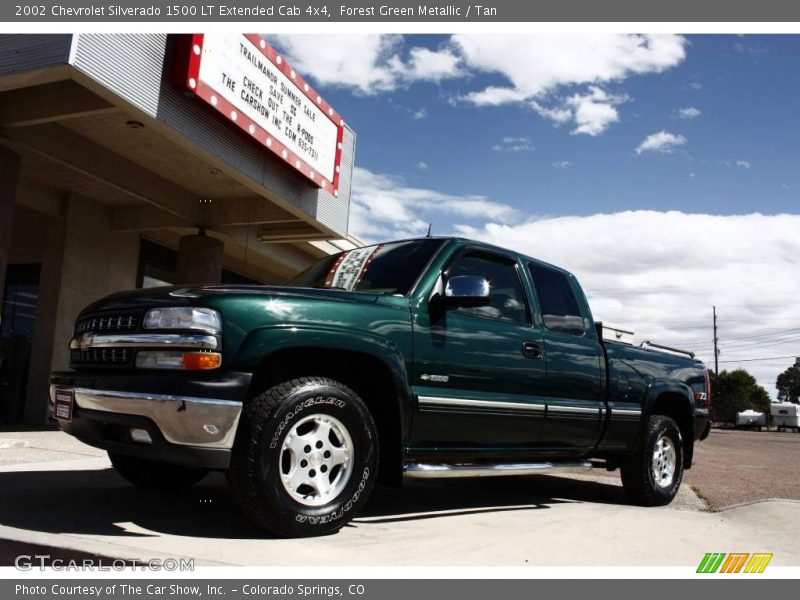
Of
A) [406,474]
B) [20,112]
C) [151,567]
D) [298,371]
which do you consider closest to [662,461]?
[406,474]

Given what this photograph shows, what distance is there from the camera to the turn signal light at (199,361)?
3418 millimetres

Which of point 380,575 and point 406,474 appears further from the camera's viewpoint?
point 406,474

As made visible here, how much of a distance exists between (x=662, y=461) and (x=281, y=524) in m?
4.18

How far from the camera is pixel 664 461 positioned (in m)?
6.39

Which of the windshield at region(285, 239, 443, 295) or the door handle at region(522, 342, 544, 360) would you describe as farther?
the door handle at region(522, 342, 544, 360)

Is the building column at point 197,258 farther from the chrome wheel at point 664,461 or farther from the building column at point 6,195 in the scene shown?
the chrome wheel at point 664,461

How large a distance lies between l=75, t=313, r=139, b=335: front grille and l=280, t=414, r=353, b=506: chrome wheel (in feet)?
3.41

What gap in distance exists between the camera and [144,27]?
27.2 ft

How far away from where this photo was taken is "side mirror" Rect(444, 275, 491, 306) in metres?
4.32

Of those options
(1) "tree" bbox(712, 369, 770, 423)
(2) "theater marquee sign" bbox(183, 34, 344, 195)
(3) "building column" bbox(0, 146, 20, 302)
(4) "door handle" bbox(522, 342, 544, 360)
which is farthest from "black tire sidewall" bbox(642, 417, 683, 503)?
(1) "tree" bbox(712, 369, 770, 423)

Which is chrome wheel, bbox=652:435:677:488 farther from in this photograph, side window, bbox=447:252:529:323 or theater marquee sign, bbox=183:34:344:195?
theater marquee sign, bbox=183:34:344:195

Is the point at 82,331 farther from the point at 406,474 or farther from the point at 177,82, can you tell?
the point at 177,82

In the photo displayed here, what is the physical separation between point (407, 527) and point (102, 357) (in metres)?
2.07

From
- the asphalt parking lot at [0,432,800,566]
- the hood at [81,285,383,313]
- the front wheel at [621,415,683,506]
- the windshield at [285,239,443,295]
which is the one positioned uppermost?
the windshield at [285,239,443,295]
